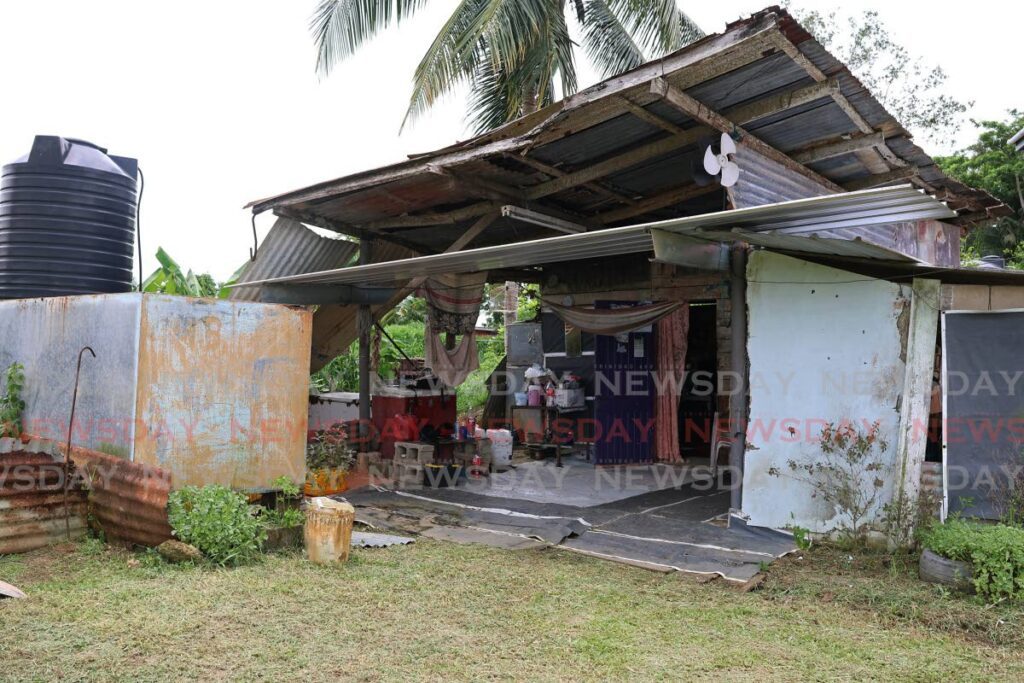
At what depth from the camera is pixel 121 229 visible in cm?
679

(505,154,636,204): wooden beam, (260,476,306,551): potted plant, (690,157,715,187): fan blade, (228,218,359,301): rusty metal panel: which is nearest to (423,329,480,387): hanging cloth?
(228,218,359,301): rusty metal panel

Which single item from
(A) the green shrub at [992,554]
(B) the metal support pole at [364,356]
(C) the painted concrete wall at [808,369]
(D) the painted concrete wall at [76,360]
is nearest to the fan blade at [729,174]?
(C) the painted concrete wall at [808,369]

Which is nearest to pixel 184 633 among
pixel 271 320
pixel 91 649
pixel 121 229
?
pixel 91 649

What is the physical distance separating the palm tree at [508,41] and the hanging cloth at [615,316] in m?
4.49

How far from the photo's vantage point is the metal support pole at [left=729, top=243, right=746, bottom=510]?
20.8ft

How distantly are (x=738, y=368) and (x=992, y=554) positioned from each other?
2396 millimetres

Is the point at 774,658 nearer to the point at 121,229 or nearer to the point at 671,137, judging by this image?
the point at 671,137

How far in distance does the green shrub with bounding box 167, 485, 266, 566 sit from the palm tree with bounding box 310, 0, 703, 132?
25.7ft

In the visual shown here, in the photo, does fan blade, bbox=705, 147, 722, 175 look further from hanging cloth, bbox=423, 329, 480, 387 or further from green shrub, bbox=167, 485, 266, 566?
green shrub, bbox=167, 485, 266, 566

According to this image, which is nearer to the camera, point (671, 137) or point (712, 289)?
point (671, 137)

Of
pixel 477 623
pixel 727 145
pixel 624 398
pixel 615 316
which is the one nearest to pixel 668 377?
pixel 624 398

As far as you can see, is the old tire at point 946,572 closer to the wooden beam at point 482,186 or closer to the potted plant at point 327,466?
the wooden beam at point 482,186

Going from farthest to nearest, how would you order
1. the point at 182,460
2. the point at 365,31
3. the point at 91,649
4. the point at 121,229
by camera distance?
the point at 365,31, the point at 121,229, the point at 182,460, the point at 91,649

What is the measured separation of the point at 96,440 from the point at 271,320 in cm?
164
